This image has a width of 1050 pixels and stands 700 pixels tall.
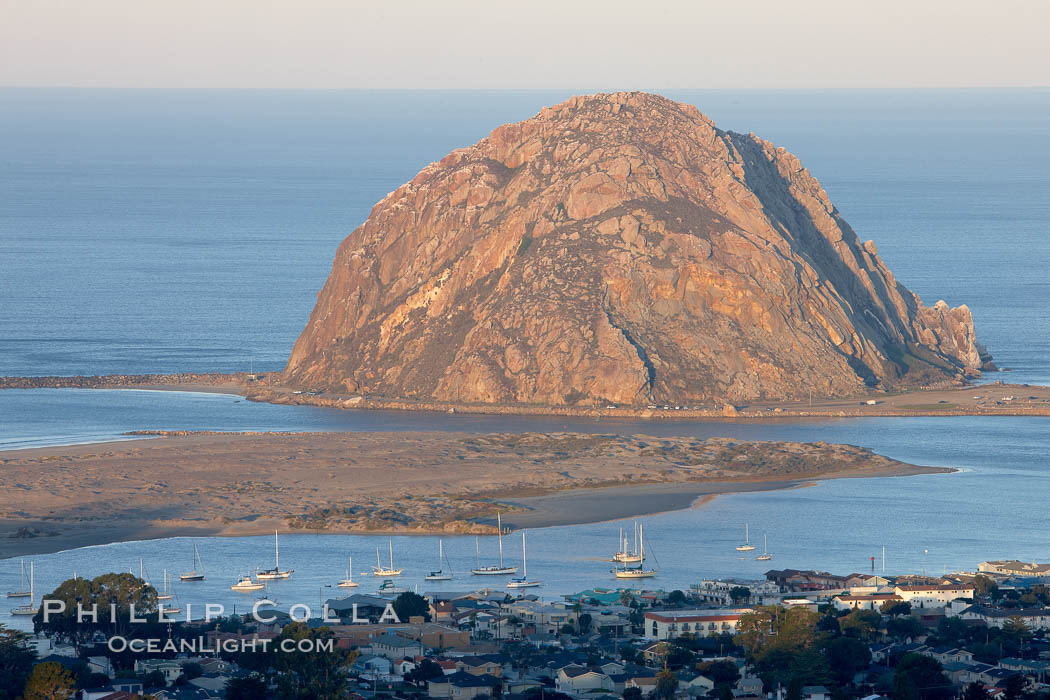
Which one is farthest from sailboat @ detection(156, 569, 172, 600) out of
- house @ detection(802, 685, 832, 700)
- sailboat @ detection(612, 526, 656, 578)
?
house @ detection(802, 685, 832, 700)

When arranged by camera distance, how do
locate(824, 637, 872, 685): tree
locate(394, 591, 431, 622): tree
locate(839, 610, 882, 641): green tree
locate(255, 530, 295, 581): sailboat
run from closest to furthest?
locate(824, 637, 872, 685): tree → locate(839, 610, 882, 641): green tree → locate(394, 591, 431, 622): tree → locate(255, 530, 295, 581): sailboat

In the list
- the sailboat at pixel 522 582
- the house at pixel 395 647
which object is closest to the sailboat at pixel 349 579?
the sailboat at pixel 522 582

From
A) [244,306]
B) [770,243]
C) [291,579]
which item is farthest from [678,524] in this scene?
[244,306]

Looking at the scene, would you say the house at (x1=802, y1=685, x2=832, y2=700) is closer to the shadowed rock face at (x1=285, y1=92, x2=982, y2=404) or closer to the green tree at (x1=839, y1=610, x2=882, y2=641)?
the green tree at (x1=839, y1=610, x2=882, y2=641)

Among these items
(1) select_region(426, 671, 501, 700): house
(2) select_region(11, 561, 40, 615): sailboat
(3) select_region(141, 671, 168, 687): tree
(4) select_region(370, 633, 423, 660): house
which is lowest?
(1) select_region(426, 671, 501, 700): house

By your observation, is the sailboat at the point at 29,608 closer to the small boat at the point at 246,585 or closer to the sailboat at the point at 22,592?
the sailboat at the point at 22,592

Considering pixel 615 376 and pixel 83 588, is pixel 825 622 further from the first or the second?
pixel 615 376

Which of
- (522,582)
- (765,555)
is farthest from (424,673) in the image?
(765,555)
